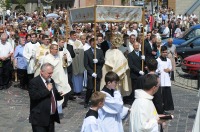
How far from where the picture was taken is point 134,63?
1500 cm

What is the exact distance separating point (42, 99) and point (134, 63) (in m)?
6.08

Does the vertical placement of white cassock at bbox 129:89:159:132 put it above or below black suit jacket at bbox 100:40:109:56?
below

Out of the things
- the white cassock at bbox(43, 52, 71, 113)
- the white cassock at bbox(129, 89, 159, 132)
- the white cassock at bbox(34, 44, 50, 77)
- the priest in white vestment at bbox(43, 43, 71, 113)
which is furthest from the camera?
the white cassock at bbox(34, 44, 50, 77)

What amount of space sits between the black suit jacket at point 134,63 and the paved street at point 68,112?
56.3 inches

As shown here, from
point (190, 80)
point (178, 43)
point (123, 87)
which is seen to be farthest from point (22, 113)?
point (178, 43)

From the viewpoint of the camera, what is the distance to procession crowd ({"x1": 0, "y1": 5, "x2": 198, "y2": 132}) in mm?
7575

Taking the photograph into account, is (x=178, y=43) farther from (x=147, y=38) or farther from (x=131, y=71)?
(x=131, y=71)

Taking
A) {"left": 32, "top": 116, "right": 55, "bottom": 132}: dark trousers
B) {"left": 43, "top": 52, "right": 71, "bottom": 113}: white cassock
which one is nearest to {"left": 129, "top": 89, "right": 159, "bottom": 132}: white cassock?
{"left": 32, "top": 116, "right": 55, "bottom": 132}: dark trousers

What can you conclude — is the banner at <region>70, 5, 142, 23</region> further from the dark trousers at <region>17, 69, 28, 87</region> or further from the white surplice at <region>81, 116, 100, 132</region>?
the white surplice at <region>81, 116, 100, 132</region>

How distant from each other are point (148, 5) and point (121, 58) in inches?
1647

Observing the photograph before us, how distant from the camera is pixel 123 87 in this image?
49.8 feet

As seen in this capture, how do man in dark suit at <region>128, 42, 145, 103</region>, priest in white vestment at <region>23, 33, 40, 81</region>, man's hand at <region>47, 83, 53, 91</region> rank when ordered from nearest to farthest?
1. man's hand at <region>47, 83, 53, 91</region>
2. man in dark suit at <region>128, 42, 145, 103</region>
3. priest in white vestment at <region>23, 33, 40, 81</region>

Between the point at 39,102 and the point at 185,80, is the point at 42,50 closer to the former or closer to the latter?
the point at 39,102

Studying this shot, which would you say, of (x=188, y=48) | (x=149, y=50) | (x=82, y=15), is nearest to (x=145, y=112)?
(x=82, y=15)
